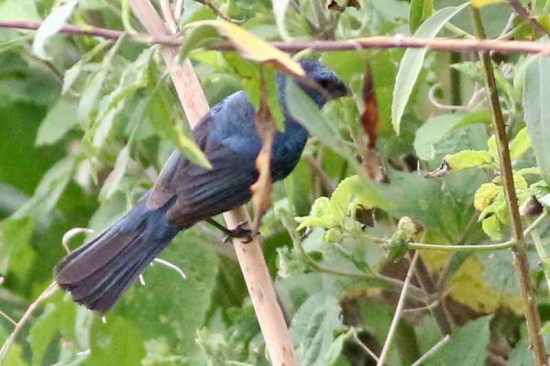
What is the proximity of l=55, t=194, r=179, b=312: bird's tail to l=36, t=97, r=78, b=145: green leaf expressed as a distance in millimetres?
212

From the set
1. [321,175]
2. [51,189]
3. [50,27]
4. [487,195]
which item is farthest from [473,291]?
[50,27]

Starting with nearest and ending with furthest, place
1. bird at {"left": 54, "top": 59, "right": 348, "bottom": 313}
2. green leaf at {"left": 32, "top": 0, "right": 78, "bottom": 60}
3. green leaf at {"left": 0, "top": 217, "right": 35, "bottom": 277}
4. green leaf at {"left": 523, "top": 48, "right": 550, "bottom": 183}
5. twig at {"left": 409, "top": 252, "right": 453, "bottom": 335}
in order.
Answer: green leaf at {"left": 32, "top": 0, "right": 78, "bottom": 60} < green leaf at {"left": 523, "top": 48, "right": 550, "bottom": 183} < twig at {"left": 409, "top": 252, "right": 453, "bottom": 335} < bird at {"left": 54, "top": 59, "right": 348, "bottom": 313} < green leaf at {"left": 0, "top": 217, "right": 35, "bottom": 277}

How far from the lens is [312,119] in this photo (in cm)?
81

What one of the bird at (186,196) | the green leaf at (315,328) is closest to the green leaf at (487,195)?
the green leaf at (315,328)

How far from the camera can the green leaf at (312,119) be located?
0.80 m

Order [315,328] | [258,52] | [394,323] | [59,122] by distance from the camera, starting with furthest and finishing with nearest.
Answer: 1. [59,122]
2. [315,328]
3. [394,323]
4. [258,52]

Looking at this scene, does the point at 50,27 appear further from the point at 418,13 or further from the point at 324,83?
the point at 324,83

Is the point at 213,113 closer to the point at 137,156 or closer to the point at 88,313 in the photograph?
the point at 137,156

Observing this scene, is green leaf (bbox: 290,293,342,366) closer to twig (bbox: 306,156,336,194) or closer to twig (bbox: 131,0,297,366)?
twig (bbox: 131,0,297,366)

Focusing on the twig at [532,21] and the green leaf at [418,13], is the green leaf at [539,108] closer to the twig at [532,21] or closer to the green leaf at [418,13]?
the twig at [532,21]

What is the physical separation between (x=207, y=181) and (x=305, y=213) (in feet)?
0.67

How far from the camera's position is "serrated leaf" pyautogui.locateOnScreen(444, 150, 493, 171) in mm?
1242

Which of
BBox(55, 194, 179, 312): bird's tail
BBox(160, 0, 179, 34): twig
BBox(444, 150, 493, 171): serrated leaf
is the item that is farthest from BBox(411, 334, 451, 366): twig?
BBox(160, 0, 179, 34): twig

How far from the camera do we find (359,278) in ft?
5.69
